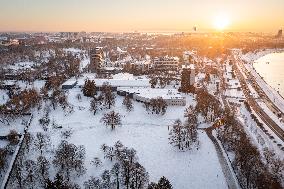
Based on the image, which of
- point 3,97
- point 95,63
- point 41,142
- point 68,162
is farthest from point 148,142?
point 95,63

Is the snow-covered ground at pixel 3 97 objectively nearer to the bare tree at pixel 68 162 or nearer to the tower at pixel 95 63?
the tower at pixel 95 63

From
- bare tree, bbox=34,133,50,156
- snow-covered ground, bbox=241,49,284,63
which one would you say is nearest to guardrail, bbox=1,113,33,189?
bare tree, bbox=34,133,50,156

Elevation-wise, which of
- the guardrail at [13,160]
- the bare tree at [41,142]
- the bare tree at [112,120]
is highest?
the bare tree at [112,120]

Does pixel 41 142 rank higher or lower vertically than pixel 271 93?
lower

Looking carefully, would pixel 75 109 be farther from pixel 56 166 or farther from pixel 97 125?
pixel 56 166

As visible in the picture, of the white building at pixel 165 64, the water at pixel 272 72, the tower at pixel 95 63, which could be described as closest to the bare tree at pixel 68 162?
the water at pixel 272 72

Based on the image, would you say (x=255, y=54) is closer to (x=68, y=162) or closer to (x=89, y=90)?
(x=89, y=90)

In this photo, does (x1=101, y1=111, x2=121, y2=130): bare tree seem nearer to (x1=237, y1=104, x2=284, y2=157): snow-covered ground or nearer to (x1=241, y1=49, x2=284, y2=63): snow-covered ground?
(x1=237, y1=104, x2=284, y2=157): snow-covered ground

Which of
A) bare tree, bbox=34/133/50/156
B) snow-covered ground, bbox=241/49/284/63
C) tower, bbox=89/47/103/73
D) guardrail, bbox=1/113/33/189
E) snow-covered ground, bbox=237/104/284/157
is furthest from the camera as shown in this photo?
snow-covered ground, bbox=241/49/284/63
